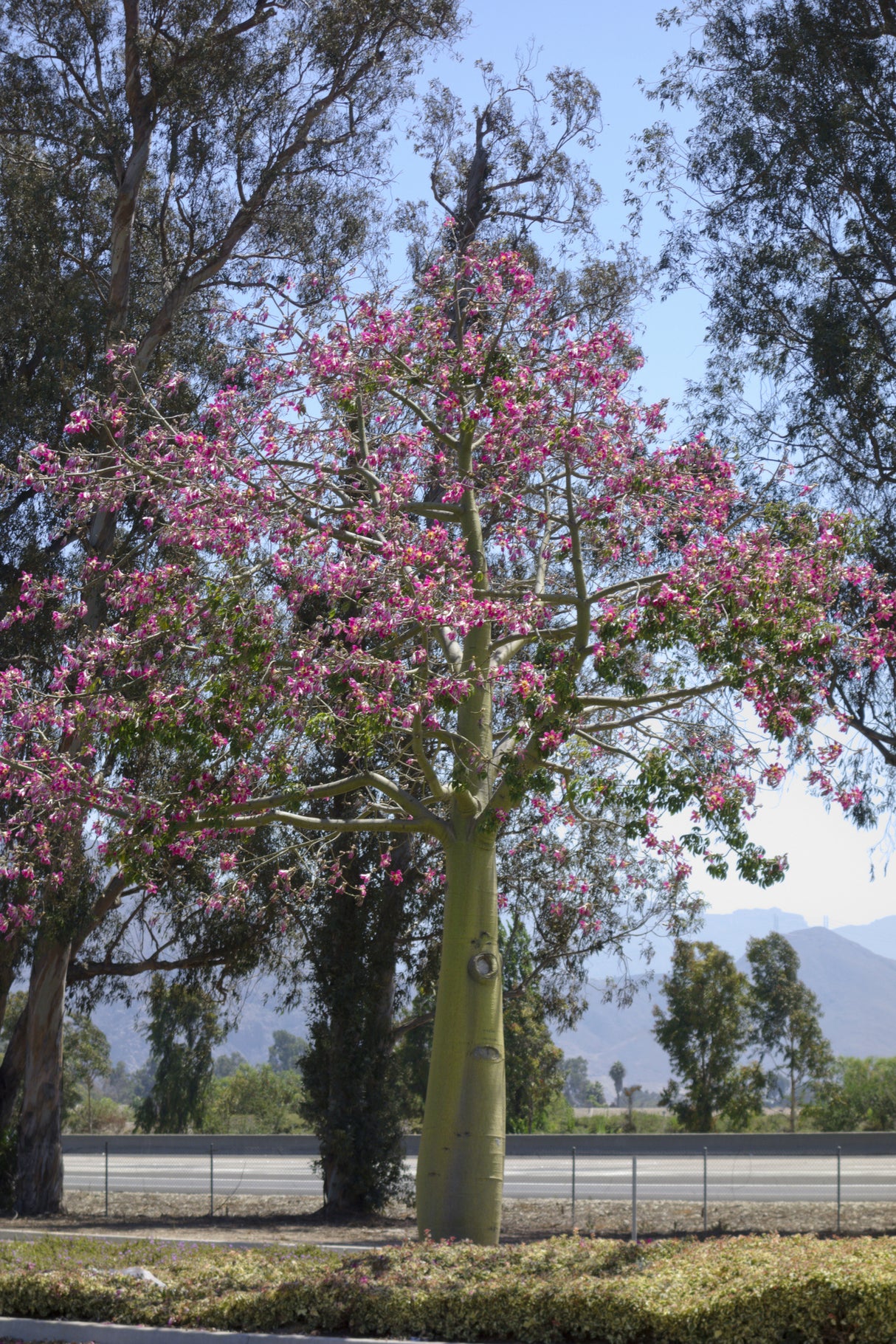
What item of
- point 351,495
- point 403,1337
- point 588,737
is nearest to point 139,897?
point 351,495

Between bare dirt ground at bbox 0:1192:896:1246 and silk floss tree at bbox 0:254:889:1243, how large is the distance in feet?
17.7

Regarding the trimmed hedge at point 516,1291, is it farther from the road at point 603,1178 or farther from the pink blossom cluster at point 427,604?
the road at point 603,1178

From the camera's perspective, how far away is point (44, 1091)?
19.7 meters

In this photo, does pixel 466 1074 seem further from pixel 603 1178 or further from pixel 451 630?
pixel 603 1178

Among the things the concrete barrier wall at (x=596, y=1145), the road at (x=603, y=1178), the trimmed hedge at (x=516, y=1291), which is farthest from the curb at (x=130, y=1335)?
the concrete barrier wall at (x=596, y=1145)

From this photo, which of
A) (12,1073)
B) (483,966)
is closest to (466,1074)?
(483,966)

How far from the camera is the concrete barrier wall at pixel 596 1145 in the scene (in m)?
25.8

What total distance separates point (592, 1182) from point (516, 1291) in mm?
16062

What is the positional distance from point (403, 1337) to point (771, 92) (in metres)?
16.0

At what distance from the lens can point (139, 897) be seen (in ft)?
71.6

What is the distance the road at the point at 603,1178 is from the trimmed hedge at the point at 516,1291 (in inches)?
470

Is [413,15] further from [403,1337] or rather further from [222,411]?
[403,1337]

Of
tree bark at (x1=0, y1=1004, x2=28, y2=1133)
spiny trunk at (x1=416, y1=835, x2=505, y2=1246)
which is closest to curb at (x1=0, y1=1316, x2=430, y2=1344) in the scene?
spiny trunk at (x1=416, y1=835, x2=505, y2=1246)

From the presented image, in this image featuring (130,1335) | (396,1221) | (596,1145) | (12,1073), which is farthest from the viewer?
(596,1145)
